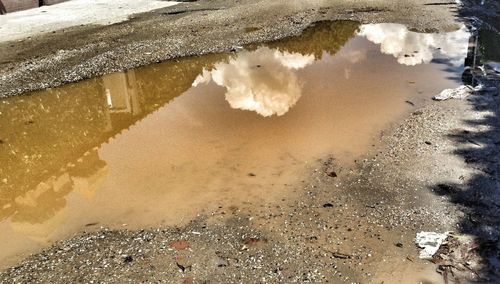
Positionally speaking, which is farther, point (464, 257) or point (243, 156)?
point (243, 156)

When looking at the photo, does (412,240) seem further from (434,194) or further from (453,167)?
(453,167)

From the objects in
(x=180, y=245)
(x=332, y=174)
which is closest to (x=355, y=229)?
(x=332, y=174)

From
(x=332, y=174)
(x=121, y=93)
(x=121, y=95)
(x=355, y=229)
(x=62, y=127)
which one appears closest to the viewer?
(x=355, y=229)

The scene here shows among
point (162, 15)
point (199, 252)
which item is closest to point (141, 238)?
point (199, 252)

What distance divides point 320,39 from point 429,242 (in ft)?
33.7

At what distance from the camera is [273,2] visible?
20.7 m

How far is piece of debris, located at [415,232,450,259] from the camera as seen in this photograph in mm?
5781

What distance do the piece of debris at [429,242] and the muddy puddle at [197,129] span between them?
230 centimetres

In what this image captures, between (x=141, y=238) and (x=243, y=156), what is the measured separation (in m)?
2.87

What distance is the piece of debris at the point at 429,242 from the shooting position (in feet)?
19.0

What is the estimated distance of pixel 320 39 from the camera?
14836 millimetres

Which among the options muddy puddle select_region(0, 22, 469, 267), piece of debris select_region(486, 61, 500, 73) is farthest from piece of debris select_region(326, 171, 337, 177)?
piece of debris select_region(486, 61, 500, 73)

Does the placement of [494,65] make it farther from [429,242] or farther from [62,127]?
[62,127]

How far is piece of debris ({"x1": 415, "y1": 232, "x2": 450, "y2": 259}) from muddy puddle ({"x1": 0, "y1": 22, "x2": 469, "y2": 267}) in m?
2.30
